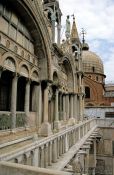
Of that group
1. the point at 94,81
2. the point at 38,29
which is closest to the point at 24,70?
the point at 38,29

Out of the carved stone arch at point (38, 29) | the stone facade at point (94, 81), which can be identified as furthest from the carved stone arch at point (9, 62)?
the stone facade at point (94, 81)

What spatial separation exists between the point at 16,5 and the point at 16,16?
2.67 ft

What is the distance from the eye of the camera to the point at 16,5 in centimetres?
1219

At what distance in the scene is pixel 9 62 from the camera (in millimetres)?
11539

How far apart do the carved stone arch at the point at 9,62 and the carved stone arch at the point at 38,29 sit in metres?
2.75

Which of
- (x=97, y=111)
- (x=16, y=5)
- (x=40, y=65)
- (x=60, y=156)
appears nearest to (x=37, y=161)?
(x=60, y=156)

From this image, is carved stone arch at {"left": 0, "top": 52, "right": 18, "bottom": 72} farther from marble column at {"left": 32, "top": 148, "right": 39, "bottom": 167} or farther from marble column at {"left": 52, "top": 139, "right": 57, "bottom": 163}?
marble column at {"left": 32, "top": 148, "right": 39, "bottom": 167}

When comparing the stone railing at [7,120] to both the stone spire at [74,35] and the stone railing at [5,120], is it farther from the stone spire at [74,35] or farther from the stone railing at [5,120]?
the stone spire at [74,35]

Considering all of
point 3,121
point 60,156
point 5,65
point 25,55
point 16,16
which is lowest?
point 60,156

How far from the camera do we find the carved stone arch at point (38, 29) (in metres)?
12.5

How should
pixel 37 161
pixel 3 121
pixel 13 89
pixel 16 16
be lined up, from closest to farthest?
pixel 37 161 < pixel 3 121 < pixel 13 89 < pixel 16 16

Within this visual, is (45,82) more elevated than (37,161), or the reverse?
(45,82)

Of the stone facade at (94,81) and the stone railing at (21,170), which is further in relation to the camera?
the stone facade at (94,81)

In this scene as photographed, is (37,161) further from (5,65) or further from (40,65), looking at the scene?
(40,65)
